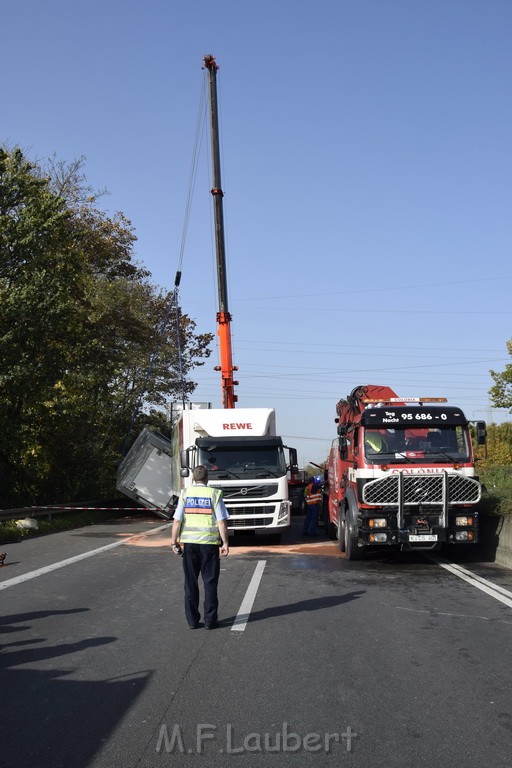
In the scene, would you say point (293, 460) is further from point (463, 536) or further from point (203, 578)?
point (203, 578)

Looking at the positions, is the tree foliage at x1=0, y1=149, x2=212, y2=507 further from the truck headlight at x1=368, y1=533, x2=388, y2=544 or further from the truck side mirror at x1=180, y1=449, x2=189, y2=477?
the truck headlight at x1=368, y1=533, x2=388, y2=544

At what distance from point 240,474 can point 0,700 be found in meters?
12.7

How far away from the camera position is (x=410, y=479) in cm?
1354

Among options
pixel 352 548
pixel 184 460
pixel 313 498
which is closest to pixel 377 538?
pixel 352 548

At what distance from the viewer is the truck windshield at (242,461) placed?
1833cm

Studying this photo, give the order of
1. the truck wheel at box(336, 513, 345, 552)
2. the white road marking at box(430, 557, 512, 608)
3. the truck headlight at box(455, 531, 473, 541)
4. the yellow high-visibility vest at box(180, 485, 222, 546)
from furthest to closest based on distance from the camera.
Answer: the truck wheel at box(336, 513, 345, 552) < the truck headlight at box(455, 531, 473, 541) < the white road marking at box(430, 557, 512, 608) < the yellow high-visibility vest at box(180, 485, 222, 546)

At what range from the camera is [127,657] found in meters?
6.90

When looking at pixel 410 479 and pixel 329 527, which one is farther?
pixel 329 527

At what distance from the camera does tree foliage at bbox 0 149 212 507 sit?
23281 millimetres

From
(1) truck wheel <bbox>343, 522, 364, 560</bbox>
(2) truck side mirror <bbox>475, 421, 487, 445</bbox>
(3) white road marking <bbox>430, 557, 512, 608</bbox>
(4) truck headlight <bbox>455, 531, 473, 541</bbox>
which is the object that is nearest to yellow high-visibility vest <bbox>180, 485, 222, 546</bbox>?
(3) white road marking <bbox>430, 557, 512, 608</bbox>

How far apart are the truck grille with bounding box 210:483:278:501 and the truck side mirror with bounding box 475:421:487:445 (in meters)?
5.47

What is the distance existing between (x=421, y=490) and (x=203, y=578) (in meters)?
6.23

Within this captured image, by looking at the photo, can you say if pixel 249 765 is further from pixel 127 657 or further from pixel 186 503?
pixel 186 503

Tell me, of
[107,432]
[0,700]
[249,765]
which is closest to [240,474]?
[0,700]
